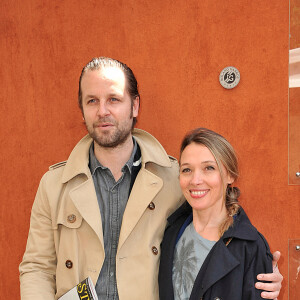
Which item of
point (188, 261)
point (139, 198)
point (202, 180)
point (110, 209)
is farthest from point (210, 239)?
point (110, 209)

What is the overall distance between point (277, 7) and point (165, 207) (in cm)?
115

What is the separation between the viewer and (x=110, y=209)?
163 centimetres

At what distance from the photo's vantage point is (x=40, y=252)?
165 centimetres

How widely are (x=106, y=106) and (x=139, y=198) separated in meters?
0.42

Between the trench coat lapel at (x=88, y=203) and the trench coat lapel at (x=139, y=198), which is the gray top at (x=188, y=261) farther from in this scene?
the trench coat lapel at (x=88, y=203)

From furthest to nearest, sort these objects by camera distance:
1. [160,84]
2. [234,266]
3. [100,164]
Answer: [160,84], [100,164], [234,266]

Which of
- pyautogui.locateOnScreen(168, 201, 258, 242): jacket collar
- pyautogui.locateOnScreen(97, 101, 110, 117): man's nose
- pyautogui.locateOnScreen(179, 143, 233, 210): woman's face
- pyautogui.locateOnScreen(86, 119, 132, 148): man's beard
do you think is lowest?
pyautogui.locateOnScreen(168, 201, 258, 242): jacket collar

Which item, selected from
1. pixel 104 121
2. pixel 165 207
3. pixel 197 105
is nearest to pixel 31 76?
pixel 104 121

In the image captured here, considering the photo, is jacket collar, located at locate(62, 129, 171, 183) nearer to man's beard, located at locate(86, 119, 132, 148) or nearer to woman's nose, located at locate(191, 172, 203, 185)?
man's beard, located at locate(86, 119, 132, 148)

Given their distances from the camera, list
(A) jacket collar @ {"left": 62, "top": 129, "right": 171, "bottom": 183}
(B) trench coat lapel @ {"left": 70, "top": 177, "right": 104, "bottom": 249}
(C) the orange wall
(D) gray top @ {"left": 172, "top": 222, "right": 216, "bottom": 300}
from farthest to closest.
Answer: (C) the orange wall
(A) jacket collar @ {"left": 62, "top": 129, "right": 171, "bottom": 183}
(B) trench coat lapel @ {"left": 70, "top": 177, "right": 104, "bottom": 249}
(D) gray top @ {"left": 172, "top": 222, "right": 216, "bottom": 300}

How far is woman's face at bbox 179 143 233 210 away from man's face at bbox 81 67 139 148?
13.2 inches

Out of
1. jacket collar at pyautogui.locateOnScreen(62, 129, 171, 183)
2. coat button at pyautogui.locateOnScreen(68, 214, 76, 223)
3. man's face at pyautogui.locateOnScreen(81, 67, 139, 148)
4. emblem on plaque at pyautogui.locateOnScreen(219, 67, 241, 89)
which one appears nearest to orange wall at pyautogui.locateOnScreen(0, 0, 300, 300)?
emblem on plaque at pyautogui.locateOnScreen(219, 67, 241, 89)

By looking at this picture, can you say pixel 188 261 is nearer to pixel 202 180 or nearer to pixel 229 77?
pixel 202 180

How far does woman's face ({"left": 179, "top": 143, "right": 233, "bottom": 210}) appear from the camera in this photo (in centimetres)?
144
